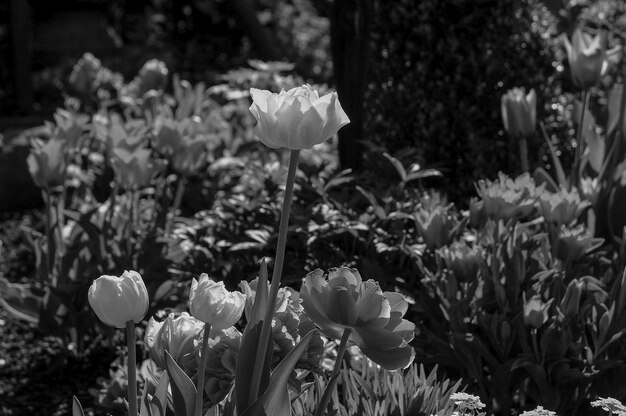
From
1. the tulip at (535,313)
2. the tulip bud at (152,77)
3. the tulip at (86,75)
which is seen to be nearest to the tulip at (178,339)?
the tulip at (535,313)

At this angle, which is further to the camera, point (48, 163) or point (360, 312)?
point (48, 163)

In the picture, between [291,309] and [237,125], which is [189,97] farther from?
[291,309]

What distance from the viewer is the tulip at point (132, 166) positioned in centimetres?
279

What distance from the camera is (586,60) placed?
2863 millimetres

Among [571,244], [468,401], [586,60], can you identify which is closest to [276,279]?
[468,401]

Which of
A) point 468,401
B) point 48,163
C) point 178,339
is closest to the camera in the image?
point 178,339

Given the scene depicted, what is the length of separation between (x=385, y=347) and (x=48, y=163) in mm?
1592

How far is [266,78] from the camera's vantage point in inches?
150

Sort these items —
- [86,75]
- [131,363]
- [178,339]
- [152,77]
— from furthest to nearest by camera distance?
[86,75], [152,77], [178,339], [131,363]

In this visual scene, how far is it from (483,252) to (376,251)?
0.33 meters

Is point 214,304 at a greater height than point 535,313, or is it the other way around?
point 214,304

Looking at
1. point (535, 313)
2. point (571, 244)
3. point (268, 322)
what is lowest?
point (535, 313)

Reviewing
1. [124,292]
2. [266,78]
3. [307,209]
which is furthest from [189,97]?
[124,292]

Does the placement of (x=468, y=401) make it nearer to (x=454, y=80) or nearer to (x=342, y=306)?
(x=342, y=306)
